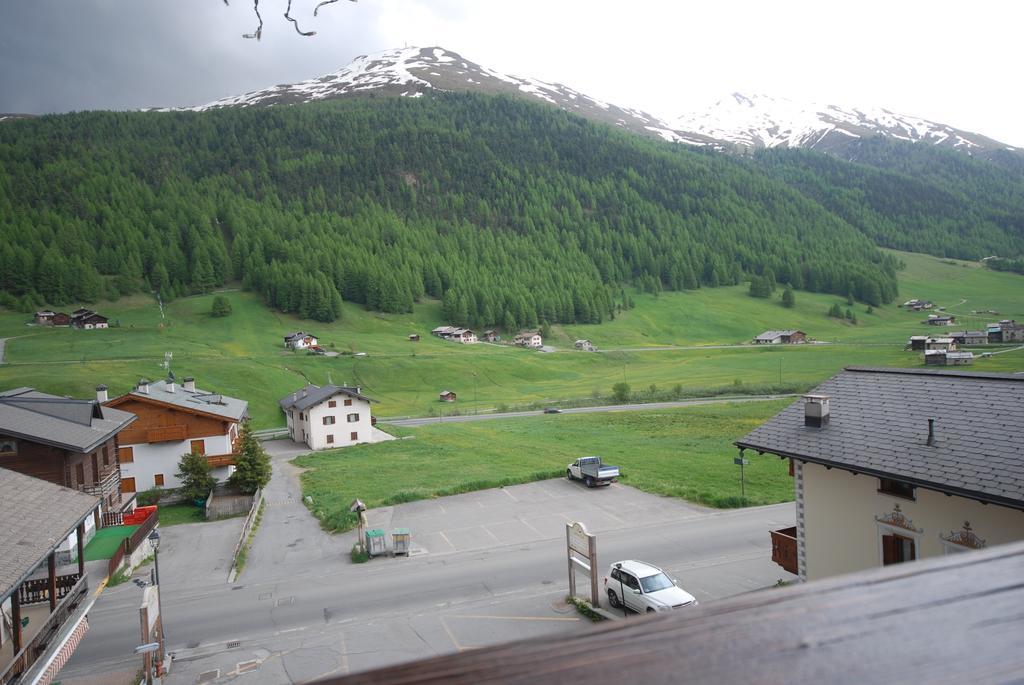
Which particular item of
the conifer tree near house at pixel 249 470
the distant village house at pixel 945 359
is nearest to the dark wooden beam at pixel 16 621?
the conifer tree near house at pixel 249 470

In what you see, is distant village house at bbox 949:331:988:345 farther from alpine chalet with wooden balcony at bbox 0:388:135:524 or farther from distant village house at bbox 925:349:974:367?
alpine chalet with wooden balcony at bbox 0:388:135:524

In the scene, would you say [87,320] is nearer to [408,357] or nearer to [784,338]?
[408,357]

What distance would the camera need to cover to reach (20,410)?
34312 millimetres

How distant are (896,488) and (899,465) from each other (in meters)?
1.00

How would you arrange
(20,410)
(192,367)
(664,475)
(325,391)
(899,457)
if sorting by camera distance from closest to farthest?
(899,457), (20,410), (664,475), (325,391), (192,367)

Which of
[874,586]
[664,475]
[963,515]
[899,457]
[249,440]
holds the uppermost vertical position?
[874,586]

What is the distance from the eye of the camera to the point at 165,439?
154 feet

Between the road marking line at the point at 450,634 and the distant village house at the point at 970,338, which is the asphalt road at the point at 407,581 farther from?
the distant village house at the point at 970,338

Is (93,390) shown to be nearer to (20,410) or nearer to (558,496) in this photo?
(20,410)

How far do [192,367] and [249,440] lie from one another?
187ft

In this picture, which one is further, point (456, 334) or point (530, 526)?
point (456, 334)

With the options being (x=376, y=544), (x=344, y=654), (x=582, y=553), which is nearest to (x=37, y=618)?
(x=344, y=654)

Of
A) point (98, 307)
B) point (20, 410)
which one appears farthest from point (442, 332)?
point (20, 410)

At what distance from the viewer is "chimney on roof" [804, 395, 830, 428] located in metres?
19.2
